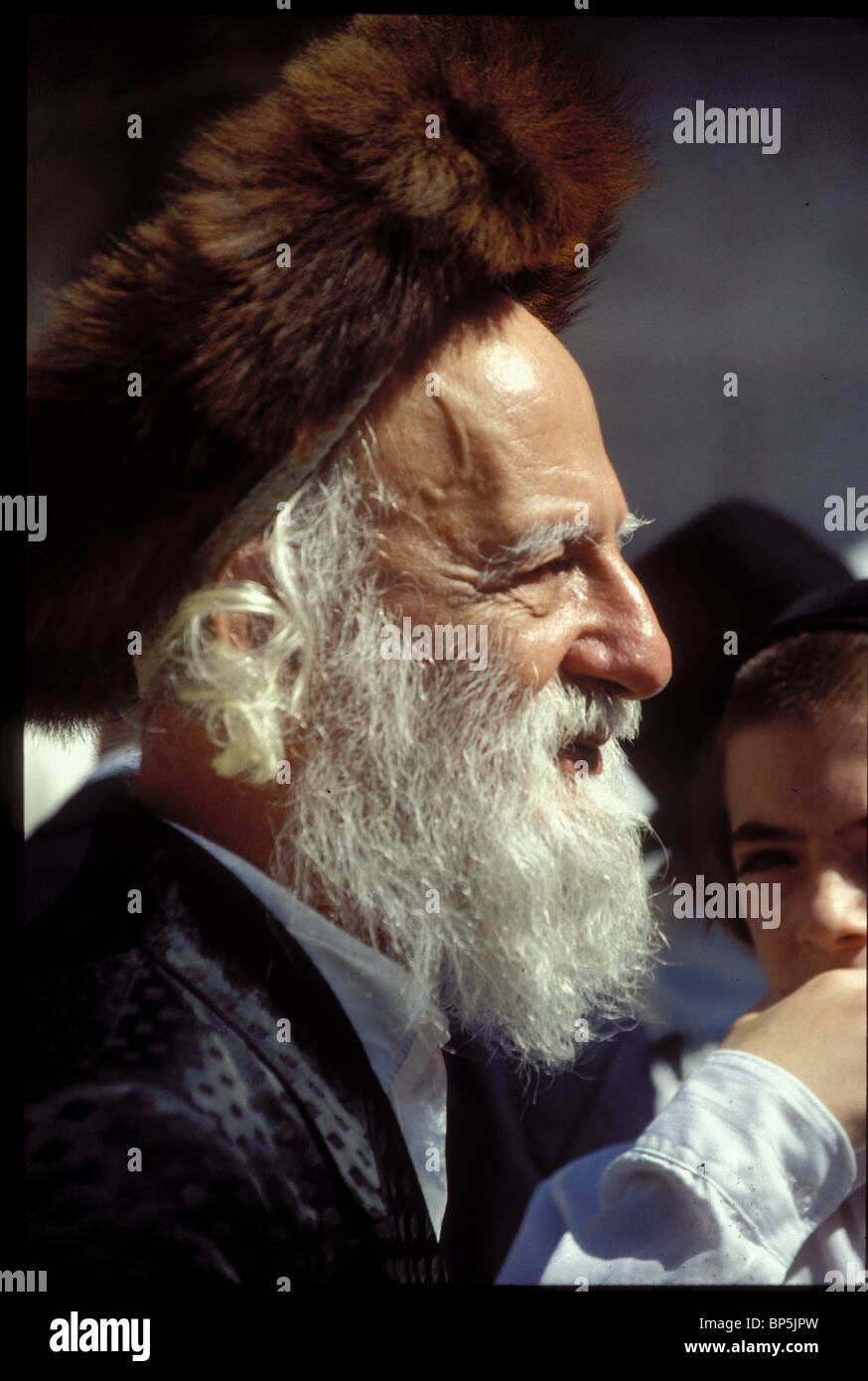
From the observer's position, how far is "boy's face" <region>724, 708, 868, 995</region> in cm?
235

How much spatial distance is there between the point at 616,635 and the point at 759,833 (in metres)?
0.51

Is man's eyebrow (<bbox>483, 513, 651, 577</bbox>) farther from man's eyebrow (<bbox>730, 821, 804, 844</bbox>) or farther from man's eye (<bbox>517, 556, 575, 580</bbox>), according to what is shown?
man's eyebrow (<bbox>730, 821, 804, 844</bbox>)

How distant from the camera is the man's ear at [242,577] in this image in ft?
7.24

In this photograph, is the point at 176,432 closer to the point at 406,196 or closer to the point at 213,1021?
the point at 406,196

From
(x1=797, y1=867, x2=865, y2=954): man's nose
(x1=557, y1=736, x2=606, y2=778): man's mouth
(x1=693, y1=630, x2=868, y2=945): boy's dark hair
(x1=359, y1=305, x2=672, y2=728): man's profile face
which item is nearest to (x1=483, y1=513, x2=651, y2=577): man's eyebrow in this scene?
(x1=359, y1=305, x2=672, y2=728): man's profile face

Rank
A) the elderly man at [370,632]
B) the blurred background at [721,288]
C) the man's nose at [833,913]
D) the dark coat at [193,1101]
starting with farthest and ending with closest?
the blurred background at [721,288]
the man's nose at [833,913]
the elderly man at [370,632]
the dark coat at [193,1101]

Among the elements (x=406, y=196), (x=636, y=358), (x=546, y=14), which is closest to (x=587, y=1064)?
(x=636, y=358)

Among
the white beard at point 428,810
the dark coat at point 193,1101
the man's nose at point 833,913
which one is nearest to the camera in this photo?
the dark coat at point 193,1101

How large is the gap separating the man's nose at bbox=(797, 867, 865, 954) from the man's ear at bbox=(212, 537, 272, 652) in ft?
3.93

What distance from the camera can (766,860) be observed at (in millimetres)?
2424

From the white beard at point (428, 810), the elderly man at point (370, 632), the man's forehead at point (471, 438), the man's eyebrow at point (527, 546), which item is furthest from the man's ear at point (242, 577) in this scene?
the man's eyebrow at point (527, 546)

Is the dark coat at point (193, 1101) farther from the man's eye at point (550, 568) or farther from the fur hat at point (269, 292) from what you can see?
the man's eye at point (550, 568)

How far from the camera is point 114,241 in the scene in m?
2.37

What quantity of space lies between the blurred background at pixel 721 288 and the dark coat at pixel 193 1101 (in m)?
0.57
